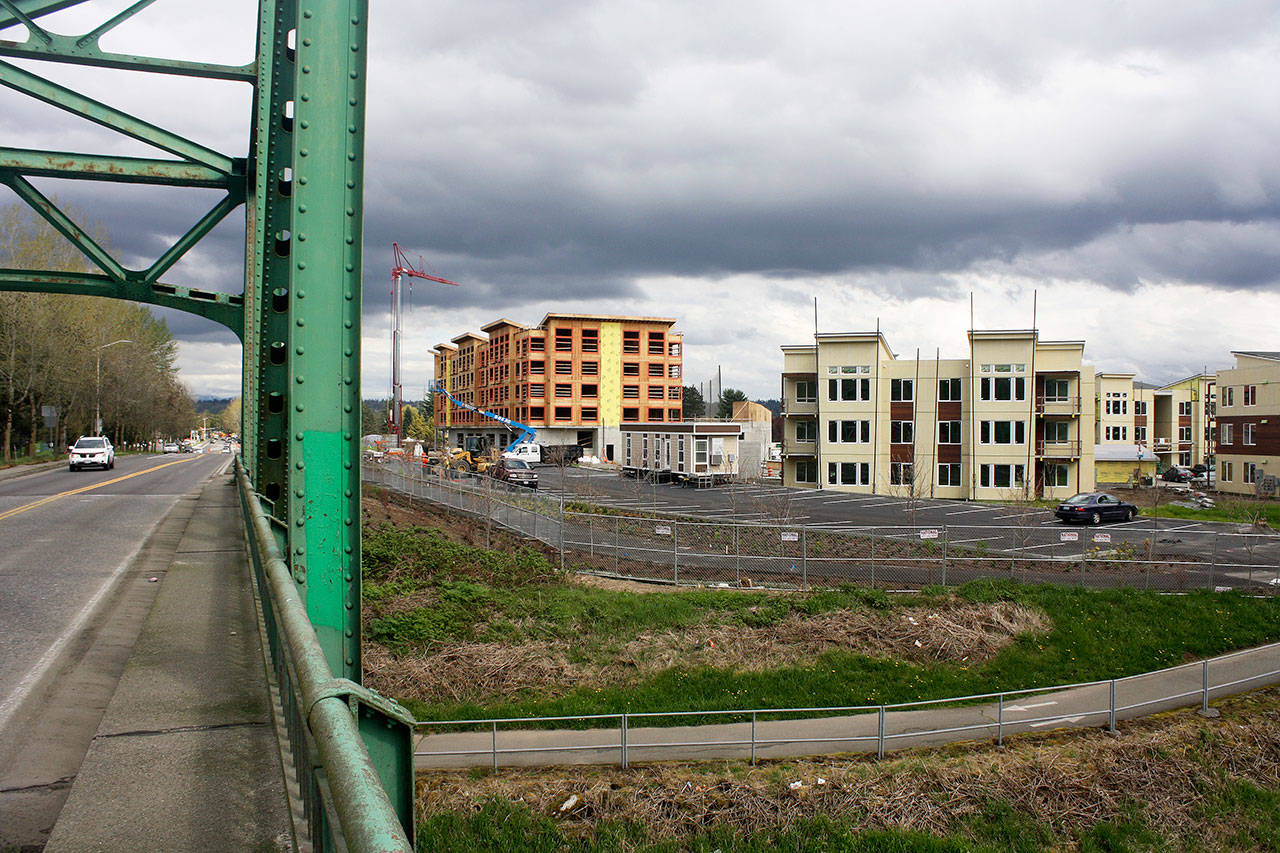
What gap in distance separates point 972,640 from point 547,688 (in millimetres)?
9966

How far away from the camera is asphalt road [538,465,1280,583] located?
90.4 feet

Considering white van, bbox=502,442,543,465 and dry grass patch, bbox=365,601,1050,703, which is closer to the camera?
dry grass patch, bbox=365,601,1050,703

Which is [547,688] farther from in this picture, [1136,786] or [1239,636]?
[1239,636]

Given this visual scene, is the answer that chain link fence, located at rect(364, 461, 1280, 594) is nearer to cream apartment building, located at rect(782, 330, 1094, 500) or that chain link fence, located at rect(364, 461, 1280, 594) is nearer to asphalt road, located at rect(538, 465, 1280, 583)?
asphalt road, located at rect(538, 465, 1280, 583)

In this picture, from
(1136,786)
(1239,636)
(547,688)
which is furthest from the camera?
(1239,636)

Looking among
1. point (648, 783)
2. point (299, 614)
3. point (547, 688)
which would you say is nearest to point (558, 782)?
point (648, 783)

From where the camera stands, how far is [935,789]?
12688 millimetres

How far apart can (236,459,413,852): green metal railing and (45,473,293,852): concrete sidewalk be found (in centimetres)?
32

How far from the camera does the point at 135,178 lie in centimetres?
Answer: 870

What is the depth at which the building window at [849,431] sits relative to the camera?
168 feet

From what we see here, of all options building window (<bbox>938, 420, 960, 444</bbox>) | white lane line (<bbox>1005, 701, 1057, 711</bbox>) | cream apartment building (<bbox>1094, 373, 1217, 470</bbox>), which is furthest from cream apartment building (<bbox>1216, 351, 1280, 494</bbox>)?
white lane line (<bbox>1005, 701, 1057, 711</bbox>)

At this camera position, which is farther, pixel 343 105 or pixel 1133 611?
pixel 1133 611

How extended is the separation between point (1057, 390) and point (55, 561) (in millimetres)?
50733

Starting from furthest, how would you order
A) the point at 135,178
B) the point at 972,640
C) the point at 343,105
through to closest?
the point at 972,640 < the point at 135,178 < the point at 343,105
